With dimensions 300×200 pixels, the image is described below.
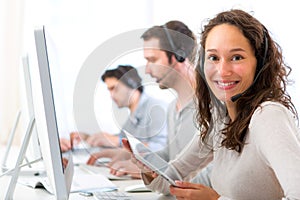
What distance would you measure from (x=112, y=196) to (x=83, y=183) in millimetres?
231

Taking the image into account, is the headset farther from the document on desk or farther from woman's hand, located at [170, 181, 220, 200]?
the document on desk

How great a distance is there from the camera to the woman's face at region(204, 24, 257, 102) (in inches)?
47.4

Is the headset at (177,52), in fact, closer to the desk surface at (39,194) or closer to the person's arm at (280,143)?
the person's arm at (280,143)

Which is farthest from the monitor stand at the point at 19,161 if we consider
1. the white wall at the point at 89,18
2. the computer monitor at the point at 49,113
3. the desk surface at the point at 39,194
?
the white wall at the point at 89,18

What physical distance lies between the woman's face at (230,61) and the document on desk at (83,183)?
0.50m

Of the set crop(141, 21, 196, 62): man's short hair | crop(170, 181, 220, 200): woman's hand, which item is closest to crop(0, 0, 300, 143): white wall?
crop(141, 21, 196, 62): man's short hair

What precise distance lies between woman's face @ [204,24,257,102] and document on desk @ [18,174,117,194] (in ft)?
1.64

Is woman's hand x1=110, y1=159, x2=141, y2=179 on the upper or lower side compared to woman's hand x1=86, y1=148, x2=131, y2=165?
lower

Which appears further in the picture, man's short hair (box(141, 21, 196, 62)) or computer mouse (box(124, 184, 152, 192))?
computer mouse (box(124, 184, 152, 192))

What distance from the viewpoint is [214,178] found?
132 centimetres

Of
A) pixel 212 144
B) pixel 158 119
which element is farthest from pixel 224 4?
pixel 212 144

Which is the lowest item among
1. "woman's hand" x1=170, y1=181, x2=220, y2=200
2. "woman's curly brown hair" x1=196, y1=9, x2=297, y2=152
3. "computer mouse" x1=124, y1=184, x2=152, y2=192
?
"computer mouse" x1=124, y1=184, x2=152, y2=192

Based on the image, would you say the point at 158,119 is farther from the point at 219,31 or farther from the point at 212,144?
the point at 219,31

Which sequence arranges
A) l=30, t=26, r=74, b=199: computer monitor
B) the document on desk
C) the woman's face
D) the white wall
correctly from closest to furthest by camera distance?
l=30, t=26, r=74, b=199: computer monitor, the woman's face, the document on desk, the white wall
